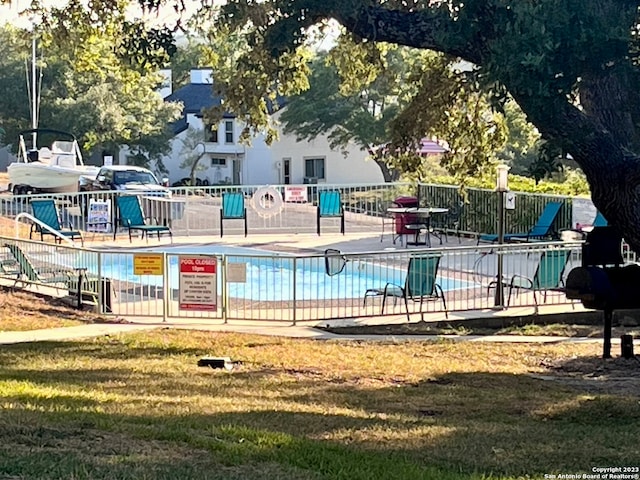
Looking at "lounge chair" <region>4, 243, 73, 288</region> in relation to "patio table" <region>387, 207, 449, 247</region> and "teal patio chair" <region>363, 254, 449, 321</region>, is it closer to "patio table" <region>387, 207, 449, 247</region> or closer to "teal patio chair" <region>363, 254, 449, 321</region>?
"teal patio chair" <region>363, 254, 449, 321</region>

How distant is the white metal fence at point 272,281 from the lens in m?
15.5

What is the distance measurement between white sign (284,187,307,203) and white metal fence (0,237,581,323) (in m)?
13.6

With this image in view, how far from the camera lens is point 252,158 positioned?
2267 inches

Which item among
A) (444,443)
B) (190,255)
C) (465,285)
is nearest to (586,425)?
(444,443)

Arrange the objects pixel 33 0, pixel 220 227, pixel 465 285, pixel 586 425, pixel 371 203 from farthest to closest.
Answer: pixel 371 203, pixel 220 227, pixel 465 285, pixel 33 0, pixel 586 425

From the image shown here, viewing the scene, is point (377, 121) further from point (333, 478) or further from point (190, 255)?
point (333, 478)

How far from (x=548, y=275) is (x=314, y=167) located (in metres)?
38.8

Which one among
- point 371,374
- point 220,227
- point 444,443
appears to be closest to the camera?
point 444,443

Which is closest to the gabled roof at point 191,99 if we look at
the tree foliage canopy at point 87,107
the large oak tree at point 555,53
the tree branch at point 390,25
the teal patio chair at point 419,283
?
the tree foliage canopy at point 87,107

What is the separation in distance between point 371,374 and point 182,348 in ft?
9.26

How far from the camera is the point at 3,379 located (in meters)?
9.19

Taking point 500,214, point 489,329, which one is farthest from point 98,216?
point 489,329

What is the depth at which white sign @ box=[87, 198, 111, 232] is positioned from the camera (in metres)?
28.0

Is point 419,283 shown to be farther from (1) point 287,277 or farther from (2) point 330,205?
(2) point 330,205
